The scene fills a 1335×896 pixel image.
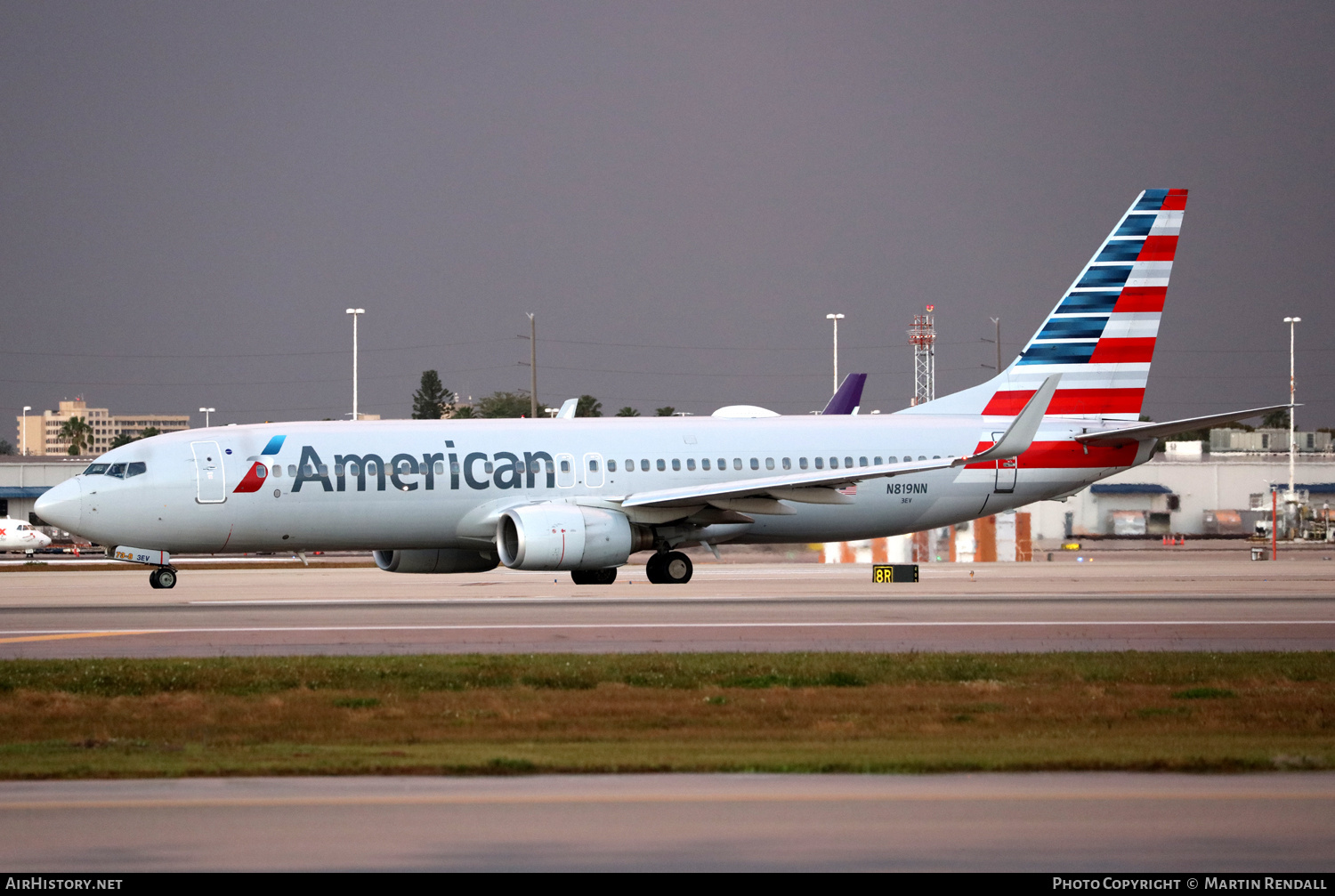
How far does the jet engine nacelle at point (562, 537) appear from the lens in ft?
104

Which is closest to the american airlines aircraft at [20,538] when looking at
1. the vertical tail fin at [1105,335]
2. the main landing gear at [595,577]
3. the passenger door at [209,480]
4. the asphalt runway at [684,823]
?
the passenger door at [209,480]

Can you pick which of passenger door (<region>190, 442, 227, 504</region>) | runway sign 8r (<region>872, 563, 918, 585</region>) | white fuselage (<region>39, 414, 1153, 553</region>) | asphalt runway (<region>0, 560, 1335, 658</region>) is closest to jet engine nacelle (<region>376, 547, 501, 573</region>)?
asphalt runway (<region>0, 560, 1335, 658</region>)

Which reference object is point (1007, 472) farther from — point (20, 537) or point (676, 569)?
point (20, 537)

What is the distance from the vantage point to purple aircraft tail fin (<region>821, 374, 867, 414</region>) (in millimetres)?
45125

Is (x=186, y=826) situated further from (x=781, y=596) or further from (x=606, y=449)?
(x=606, y=449)

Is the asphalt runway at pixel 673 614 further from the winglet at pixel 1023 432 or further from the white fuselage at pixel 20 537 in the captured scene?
the white fuselage at pixel 20 537

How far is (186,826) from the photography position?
8805 millimetres

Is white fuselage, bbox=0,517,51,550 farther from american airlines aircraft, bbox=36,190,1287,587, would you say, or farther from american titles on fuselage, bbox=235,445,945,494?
american titles on fuselage, bbox=235,445,945,494

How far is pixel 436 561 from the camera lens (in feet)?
119

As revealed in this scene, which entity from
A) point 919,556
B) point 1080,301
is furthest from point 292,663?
point 919,556

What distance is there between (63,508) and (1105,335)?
2584 centimetres

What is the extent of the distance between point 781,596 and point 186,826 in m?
23.1

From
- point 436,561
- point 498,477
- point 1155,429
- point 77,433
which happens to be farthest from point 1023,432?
point 77,433

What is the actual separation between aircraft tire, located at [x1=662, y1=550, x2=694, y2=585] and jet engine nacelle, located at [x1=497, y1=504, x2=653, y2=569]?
1.93 metres
